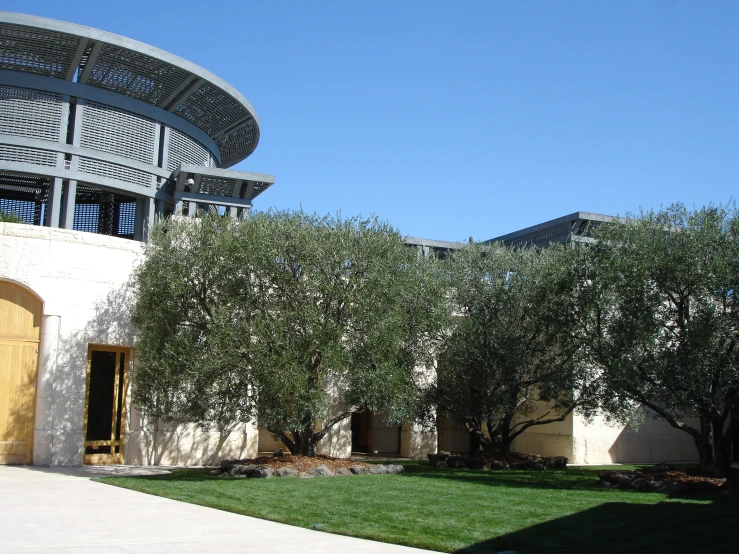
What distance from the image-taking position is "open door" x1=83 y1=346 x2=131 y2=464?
18.6 metres

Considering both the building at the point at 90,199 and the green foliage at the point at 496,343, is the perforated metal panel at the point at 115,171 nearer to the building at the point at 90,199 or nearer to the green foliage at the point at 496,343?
the building at the point at 90,199

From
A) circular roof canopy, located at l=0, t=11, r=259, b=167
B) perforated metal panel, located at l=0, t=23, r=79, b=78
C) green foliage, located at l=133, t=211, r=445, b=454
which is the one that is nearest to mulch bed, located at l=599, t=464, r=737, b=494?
green foliage, located at l=133, t=211, r=445, b=454

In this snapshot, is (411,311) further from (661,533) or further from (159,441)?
(661,533)

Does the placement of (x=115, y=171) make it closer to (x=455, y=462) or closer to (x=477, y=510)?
(x=455, y=462)

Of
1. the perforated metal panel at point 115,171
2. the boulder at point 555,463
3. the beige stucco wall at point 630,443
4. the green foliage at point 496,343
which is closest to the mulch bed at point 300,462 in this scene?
the green foliage at point 496,343

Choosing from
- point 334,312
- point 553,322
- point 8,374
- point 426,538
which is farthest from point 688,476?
point 8,374

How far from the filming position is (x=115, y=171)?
106 feet

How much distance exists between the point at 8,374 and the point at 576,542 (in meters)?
14.2

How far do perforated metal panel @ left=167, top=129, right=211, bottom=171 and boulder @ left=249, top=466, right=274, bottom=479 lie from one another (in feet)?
70.6

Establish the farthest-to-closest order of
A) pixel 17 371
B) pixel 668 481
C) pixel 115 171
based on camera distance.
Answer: pixel 115 171
pixel 17 371
pixel 668 481

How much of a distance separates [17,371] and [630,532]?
14.4 metres

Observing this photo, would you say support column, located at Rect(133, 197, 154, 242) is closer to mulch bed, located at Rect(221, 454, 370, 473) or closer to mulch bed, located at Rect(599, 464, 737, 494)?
mulch bed, located at Rect(221, 454, 370, 473)

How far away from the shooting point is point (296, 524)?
934 cm

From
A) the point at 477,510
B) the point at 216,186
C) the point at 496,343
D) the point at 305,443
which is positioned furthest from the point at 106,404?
the point at 216,186
